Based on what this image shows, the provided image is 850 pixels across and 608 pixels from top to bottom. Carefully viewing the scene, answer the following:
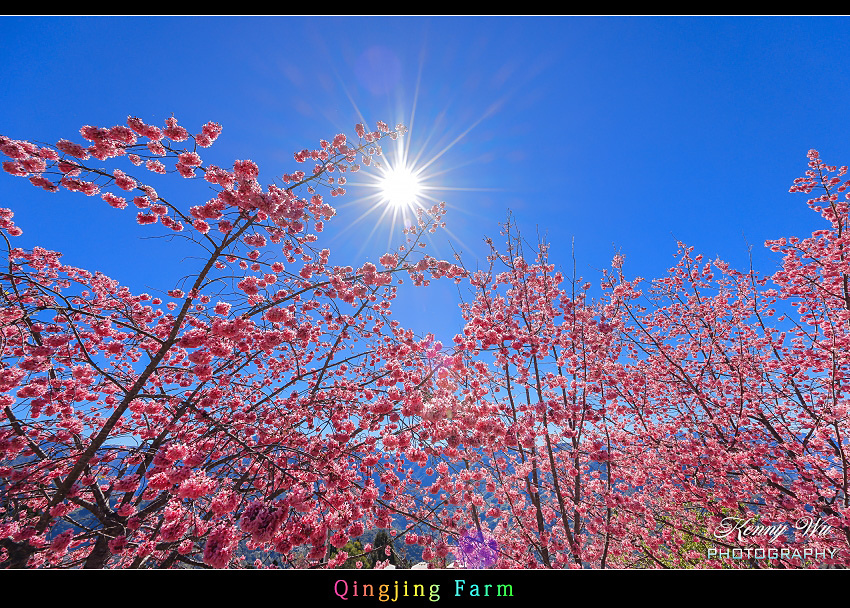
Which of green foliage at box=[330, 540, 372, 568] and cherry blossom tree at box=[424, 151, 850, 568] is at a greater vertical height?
cherry blossom tree at box=[424, 151, 850, 568]

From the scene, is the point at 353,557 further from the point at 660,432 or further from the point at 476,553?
the point at 660,432

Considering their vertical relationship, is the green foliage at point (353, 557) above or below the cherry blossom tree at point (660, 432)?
below

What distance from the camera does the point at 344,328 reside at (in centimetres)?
687

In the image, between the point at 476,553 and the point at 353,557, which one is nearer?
the point at 353,557

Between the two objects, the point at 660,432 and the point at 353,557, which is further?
the point at 660,432

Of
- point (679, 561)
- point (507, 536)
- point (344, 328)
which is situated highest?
point (344, 328)

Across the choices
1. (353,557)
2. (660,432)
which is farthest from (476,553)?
(660,432)

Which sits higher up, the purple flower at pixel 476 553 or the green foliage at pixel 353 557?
the purple flower at pixel 476 553

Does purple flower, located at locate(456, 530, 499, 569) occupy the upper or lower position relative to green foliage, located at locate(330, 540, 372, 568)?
upper

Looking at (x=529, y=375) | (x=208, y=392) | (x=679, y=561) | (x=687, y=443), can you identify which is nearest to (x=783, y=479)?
(x=687, y=443)
